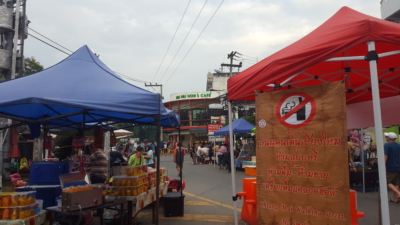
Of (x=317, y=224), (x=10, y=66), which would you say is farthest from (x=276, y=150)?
(x=10, y=66)

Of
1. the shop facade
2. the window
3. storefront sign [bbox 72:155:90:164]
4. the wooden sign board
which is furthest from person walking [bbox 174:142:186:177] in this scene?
the window

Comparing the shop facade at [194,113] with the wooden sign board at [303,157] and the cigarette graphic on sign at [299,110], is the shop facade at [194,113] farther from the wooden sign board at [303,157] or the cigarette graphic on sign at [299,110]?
the cigarette graphic on sign at [299,110]

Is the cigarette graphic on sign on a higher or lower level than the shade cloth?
lower

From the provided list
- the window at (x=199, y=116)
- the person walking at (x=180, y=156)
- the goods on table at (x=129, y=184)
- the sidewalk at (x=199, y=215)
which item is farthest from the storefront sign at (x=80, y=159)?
the window at (x=199, y=116)

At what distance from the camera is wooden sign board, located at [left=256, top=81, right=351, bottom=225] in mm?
3564

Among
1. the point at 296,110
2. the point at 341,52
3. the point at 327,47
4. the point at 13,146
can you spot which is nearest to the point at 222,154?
the point at 13,146

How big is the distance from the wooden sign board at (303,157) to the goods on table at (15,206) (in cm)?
344

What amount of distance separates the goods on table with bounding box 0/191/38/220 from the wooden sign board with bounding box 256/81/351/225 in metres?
3.44

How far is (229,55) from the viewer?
3036 centimetres

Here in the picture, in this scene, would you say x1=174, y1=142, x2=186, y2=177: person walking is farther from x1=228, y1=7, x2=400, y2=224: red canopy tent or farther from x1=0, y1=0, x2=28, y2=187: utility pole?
x1=0, y1=0, x2=28, y2=187: utility pole

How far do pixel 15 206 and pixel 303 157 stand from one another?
4128mm

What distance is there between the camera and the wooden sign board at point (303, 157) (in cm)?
356

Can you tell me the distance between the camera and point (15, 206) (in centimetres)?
448

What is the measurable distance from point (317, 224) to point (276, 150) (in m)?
1.02
